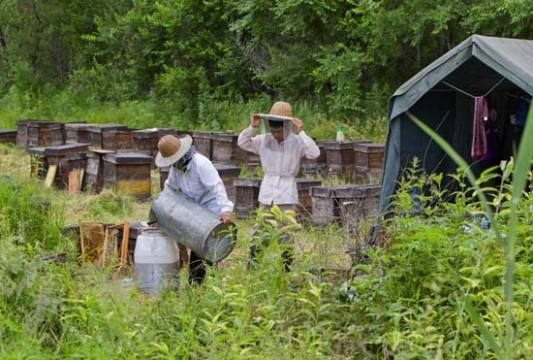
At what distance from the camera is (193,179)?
6.27 m

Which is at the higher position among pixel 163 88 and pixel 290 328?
pixel 163 88

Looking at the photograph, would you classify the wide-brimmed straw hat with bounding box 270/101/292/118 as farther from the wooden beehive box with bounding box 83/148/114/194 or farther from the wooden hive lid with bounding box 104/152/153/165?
the wooden beehive box with bounding box 83/148/114/194

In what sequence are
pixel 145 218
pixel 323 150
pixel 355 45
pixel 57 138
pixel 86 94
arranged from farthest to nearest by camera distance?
pixel 86 94, pixel 355 45, pixel 57 138, pixel 323 150, pixel 145 218

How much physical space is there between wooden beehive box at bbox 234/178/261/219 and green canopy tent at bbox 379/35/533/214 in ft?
8.30

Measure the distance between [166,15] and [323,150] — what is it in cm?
973

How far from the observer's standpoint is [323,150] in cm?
1245

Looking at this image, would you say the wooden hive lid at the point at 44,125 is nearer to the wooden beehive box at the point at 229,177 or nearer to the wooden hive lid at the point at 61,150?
the wooden hive lid at the point at 61,150

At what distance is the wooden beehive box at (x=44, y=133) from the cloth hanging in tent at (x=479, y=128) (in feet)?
33.4

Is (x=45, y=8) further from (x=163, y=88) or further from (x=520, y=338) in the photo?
(x=520, y=338)

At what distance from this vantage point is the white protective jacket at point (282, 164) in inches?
258

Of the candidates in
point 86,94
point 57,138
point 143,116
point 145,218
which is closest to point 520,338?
point 145,218

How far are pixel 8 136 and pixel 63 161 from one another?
17.8 feet

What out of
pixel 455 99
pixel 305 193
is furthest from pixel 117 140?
pixel 455 99

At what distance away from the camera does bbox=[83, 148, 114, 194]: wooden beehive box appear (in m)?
11.2
